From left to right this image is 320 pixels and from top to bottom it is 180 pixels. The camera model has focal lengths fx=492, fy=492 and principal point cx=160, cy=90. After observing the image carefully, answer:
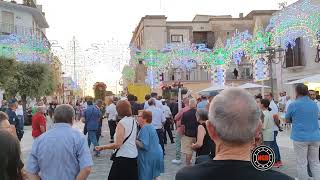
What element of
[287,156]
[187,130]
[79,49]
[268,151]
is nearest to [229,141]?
[268,151]

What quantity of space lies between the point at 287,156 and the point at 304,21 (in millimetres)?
10788

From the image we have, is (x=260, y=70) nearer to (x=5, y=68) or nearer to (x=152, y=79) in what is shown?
(x=152, y=79)

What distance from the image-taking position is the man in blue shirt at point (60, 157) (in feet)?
16.0

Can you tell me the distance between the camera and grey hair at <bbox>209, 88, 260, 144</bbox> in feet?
7.73

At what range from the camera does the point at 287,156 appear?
501 inches

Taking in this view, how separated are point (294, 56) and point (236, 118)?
35116 millimetres

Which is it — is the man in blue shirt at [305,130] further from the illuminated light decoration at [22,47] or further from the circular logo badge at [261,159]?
the illuminated light decoration at [22,47]

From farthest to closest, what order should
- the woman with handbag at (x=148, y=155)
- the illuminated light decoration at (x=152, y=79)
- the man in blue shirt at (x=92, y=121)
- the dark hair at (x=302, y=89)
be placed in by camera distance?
the illuminated light decoration at (x=152, y=79)
the man in blue shirt at (x=92, y=121)
the dark hair at (x=302, y=89)
the woman with handbag at (x=148, y=155)

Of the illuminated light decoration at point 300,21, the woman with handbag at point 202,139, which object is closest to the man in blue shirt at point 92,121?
the woman with handbag at point 202,139

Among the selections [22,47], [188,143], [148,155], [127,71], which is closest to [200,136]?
[148,155]

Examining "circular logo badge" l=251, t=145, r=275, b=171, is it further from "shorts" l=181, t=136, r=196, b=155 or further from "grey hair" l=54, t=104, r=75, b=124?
"shorts" l=181, t=136, r=196, b=155

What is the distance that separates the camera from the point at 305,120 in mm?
7992

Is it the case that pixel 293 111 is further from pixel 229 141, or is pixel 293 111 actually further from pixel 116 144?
pixel 229 141

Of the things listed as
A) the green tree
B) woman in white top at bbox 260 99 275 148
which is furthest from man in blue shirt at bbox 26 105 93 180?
the green tree
